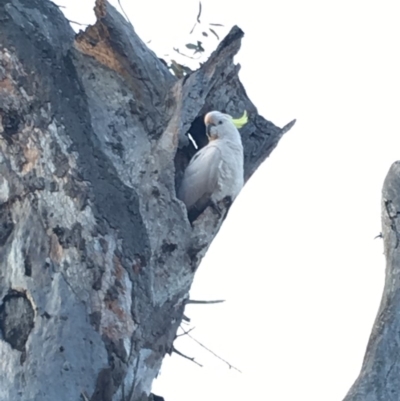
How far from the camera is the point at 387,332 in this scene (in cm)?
271

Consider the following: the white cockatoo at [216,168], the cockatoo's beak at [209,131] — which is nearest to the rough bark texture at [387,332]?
the white cockatoo at [216,168]

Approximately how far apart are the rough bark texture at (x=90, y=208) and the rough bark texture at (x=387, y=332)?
0.66 m

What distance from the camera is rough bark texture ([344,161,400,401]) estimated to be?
2635mm

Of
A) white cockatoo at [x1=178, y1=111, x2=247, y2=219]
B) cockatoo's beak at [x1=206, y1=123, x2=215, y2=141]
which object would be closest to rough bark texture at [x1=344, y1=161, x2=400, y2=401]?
white cockatoo at [x1=178, y1=111, x2=247, y2=219]

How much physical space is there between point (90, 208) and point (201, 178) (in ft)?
2.17

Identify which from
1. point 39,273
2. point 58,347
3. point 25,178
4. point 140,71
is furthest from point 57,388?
point 140,71

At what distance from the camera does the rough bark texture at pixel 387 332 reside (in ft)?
8.64

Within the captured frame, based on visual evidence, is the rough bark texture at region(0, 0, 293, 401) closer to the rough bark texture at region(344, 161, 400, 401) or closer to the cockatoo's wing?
the cockatoo's wing

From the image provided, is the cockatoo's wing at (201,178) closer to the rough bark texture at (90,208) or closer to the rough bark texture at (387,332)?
the rough bark texture at (90,208)

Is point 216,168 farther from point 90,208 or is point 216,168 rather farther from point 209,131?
point 90,208

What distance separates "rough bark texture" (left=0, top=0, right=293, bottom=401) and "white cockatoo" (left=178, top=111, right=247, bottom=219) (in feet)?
0.50

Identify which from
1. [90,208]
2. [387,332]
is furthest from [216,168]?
[387,332]

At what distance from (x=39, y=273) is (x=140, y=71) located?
81 centimetres

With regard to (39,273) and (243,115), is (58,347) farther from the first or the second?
(243,115)
